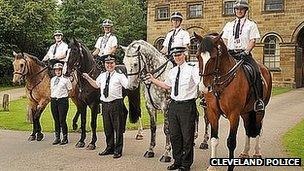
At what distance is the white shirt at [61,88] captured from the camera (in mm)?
11031

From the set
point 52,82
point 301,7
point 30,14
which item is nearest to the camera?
point 52,82

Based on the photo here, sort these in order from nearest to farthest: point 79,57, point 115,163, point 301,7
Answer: point 115,163 → point 79,57 → point 301,7

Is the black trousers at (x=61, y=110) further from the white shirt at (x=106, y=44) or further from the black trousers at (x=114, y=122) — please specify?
the black trousers at (x=114, y=122)

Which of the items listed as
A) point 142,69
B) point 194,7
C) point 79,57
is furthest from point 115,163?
point 194,7

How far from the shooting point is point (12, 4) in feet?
109

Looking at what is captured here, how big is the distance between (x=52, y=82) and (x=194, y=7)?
78.9ft

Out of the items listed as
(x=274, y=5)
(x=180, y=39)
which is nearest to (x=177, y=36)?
(x=180, y=39)

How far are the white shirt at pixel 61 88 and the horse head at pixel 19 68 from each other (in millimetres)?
1054

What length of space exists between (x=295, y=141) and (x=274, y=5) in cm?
2095

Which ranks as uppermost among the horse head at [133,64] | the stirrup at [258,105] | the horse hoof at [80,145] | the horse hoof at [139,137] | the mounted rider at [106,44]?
the mounted rider at [106,44]

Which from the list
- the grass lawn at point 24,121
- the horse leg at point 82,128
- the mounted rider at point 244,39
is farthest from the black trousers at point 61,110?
the mounted rider at point 244,39

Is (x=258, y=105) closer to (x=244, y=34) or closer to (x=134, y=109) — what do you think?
(x=244, y=34)

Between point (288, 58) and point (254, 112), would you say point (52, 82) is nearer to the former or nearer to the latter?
point (254, 112)

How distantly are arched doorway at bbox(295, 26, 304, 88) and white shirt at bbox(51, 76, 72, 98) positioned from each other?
73.0 feet
